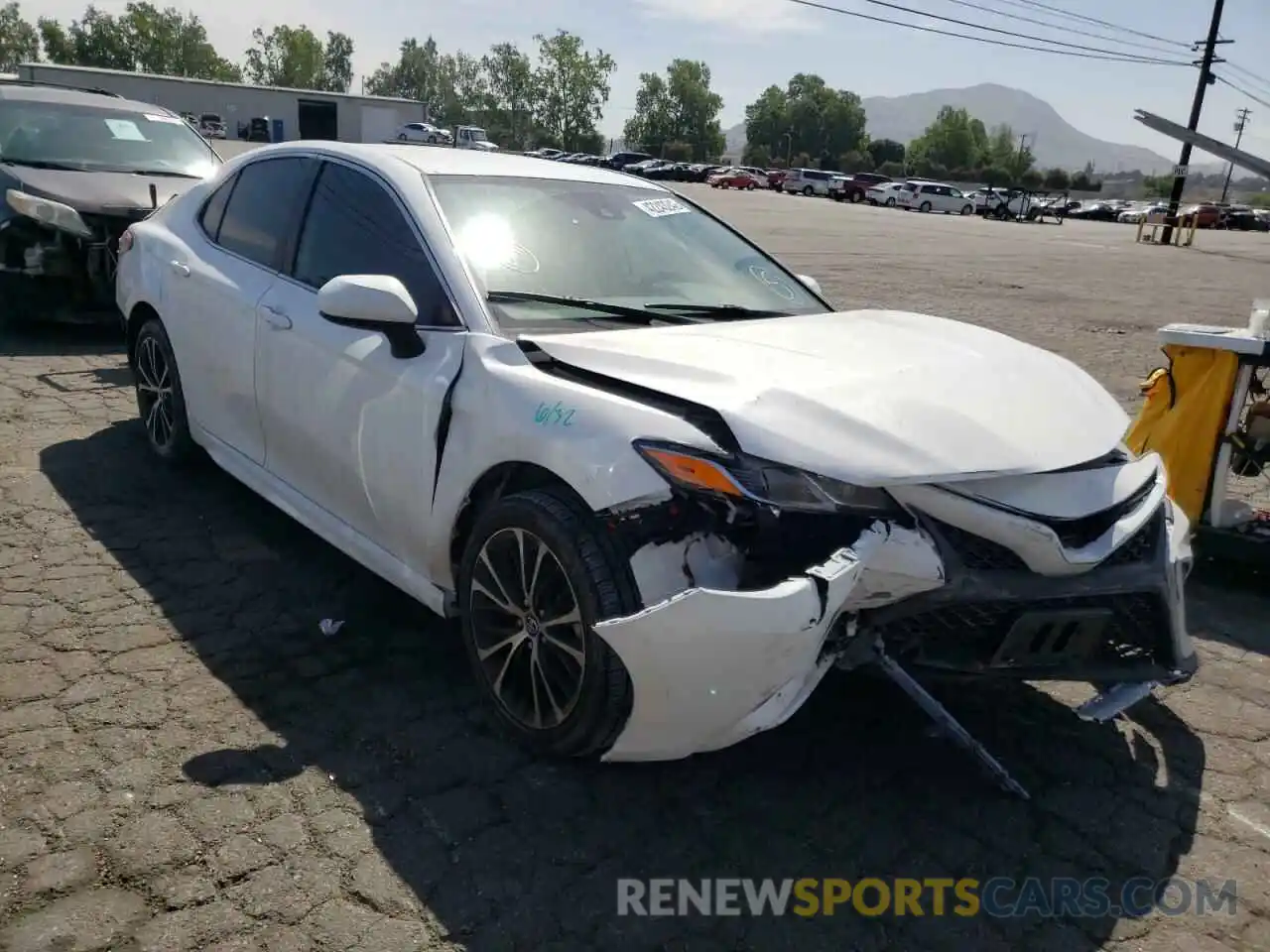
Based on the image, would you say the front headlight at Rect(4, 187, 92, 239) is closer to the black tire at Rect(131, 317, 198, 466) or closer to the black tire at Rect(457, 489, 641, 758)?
the black tire at Rect(131, 317, 198, 466)

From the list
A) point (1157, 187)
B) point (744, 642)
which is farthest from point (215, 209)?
point (1157, 187)

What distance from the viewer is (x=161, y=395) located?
488cm

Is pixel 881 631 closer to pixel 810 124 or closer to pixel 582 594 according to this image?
pixel 582 594

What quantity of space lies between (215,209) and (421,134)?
69.4 m

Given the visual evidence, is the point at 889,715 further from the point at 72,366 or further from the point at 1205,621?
the point at 72,366

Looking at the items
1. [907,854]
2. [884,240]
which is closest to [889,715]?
[907,854]

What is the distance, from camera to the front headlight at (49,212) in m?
7.07

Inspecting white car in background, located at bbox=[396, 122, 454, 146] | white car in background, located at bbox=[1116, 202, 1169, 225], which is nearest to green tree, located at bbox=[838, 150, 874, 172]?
white car in background, located at bbox=[1116, 202, 1169, 225]

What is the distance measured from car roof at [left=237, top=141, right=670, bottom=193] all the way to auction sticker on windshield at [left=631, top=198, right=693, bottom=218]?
12cm

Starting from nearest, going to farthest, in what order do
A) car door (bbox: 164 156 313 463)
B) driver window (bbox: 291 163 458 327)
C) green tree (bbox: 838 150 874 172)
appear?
driver window (bbox: 291 163 458 327) → car door (bbox: 164 156 313 463) → green tree (bbox: 838 150 874 172)

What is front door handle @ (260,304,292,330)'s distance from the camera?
146 inches

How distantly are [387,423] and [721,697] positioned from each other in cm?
147

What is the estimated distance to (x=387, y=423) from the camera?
3184mm

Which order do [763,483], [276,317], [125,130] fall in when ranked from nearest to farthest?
1. [763,483]
2. [276,317]
3. [125,130]
